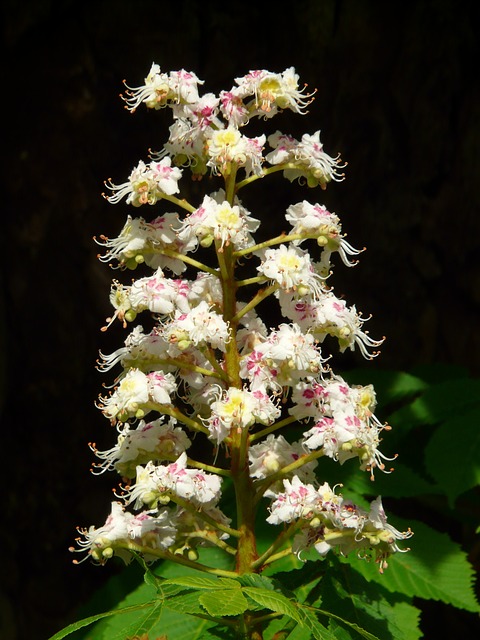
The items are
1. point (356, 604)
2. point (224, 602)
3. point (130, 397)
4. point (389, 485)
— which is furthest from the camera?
point (389, 485)

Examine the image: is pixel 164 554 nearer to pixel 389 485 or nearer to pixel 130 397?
pixel 130 397

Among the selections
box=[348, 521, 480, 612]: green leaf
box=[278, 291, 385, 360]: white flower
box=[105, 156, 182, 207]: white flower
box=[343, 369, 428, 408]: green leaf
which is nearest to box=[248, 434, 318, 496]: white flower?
box=[278, 291, 385, 360]: white flower

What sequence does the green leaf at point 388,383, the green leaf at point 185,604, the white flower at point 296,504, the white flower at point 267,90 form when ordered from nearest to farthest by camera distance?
the green leaf at point 185,604, the white flower at point 296,504, the white flower at point 267,90, the green leaf at point 388,383

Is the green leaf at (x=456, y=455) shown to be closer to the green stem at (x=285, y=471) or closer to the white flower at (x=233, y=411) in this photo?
the green stem at (x=285, y=471)

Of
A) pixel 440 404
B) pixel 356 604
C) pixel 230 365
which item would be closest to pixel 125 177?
pixel 440 404

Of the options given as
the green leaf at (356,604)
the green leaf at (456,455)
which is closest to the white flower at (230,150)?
the green leaf at (356,604)

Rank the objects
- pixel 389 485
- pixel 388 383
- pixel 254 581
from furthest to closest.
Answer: pixel 388 383
pixel 389 485
pixel 254 581
